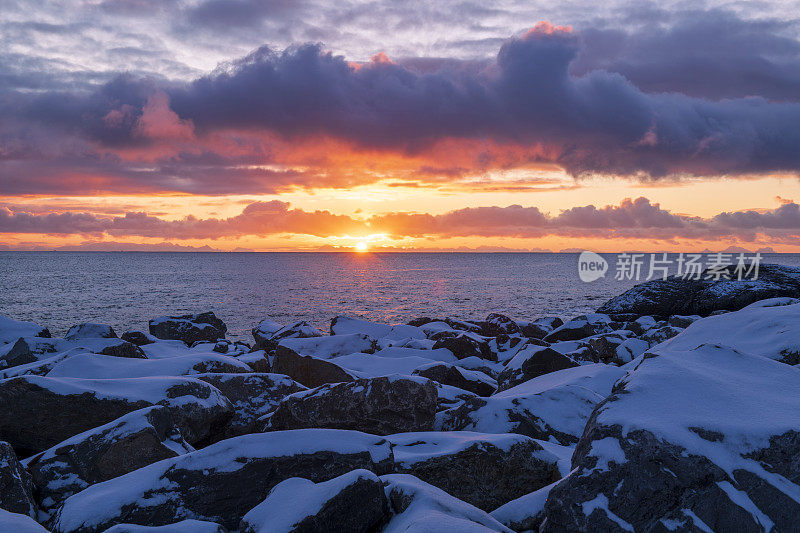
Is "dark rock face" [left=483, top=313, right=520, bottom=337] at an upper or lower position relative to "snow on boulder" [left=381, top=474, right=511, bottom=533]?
lower

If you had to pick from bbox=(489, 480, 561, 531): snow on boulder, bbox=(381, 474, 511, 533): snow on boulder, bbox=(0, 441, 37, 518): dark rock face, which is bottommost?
bbox=(0, 441, 37, 518): dark rock face

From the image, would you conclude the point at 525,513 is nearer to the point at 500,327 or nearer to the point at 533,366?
the point at 533,366

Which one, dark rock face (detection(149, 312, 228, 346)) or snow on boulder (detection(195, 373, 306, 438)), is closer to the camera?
snow on boulder (detection(195, 373, 306, 438))

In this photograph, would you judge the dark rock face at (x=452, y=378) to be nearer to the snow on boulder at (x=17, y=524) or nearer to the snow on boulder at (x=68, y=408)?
the snow on boulder at (x=68, y=408)

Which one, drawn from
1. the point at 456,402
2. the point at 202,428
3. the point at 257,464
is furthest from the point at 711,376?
the point at 202,428

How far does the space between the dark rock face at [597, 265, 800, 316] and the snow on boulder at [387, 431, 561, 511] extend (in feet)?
89.1

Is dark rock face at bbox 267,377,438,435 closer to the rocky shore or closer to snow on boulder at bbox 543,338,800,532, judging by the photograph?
the rocky shore

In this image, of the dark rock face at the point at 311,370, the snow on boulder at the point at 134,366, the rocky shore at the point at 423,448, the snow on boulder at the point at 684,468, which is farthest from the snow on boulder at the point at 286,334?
the snow on boulder at the point at 684,468

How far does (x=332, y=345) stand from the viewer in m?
17.5

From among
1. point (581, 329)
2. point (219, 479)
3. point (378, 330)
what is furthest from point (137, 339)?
point (581, 329)

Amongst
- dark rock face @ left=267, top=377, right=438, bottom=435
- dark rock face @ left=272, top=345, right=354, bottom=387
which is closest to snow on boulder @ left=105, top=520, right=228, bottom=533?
dark rock face @ left=267, top=377, right=438, bottom=435

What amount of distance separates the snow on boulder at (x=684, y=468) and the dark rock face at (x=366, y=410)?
4.51m

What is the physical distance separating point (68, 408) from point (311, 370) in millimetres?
5622

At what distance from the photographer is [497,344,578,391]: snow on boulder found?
12.1 metres
